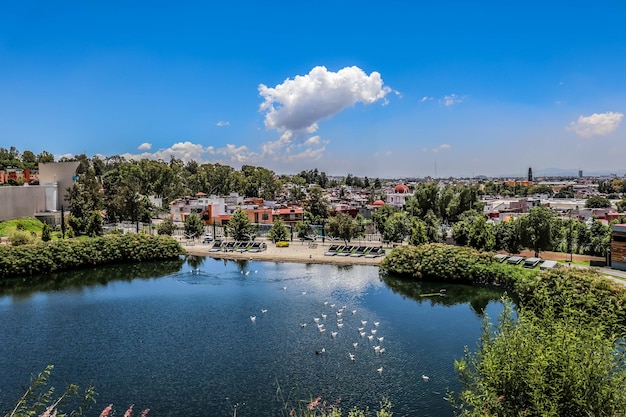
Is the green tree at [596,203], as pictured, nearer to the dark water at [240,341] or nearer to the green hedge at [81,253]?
the dark water at [240,341]

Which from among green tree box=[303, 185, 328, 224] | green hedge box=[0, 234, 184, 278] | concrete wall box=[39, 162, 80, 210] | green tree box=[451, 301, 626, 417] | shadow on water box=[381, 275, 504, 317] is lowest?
shadow on water box=[381, 275, 504, 317]

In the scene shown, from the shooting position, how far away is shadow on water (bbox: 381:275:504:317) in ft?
78.6

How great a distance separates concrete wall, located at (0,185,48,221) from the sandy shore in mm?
17682

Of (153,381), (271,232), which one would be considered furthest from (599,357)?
(271,232)

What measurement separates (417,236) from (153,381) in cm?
2421

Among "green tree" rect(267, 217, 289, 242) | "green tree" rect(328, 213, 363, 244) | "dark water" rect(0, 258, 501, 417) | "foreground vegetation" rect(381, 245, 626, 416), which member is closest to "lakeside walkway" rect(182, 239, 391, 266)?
"green tree" rect(267, 217, 289, 242)

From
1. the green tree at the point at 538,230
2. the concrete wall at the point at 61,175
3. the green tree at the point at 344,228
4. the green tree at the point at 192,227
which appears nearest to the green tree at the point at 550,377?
the green tree at the point at 538,230

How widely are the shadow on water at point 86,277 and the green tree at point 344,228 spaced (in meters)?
12.3

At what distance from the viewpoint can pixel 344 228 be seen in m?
38.0

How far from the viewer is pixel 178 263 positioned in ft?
114

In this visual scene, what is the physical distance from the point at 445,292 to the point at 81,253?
79.9 ft

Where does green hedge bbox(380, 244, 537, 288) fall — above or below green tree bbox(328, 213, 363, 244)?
below

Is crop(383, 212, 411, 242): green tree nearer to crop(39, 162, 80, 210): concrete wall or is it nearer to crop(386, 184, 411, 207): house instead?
crop(39, 162, 80, 210): concrete wall

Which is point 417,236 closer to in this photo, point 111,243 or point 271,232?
point 271,232
